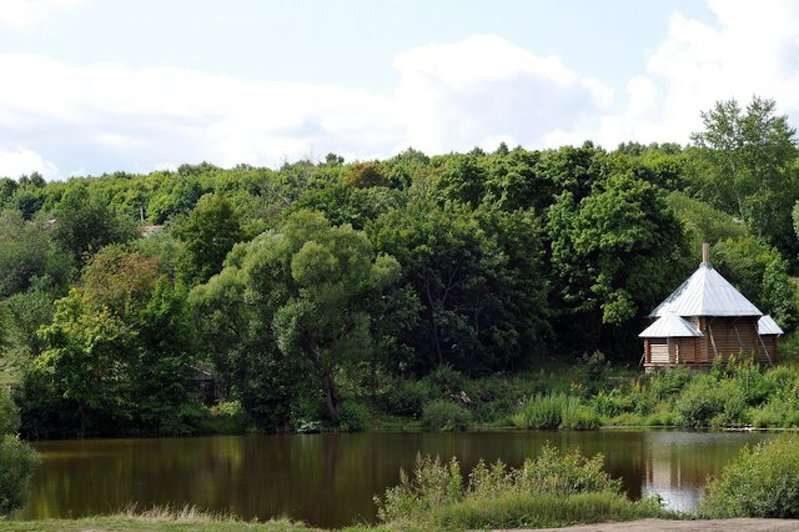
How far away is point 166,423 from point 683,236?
25.8m

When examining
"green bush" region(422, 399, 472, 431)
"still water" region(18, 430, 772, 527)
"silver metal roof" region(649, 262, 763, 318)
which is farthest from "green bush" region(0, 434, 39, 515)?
"silver metal roof" region(649, 262, 763, 318)

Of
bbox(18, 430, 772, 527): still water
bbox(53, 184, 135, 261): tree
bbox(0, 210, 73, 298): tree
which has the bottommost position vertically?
bbox(18, 430, 772, 527): still water

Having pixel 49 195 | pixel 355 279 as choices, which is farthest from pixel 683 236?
pixel 49 195

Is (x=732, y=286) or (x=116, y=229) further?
(x=116, y=229)

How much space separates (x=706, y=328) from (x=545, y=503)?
32.6 m

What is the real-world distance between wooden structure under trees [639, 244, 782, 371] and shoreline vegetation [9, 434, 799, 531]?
29115 millimetres

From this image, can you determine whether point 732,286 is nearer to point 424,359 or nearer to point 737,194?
point 424,359

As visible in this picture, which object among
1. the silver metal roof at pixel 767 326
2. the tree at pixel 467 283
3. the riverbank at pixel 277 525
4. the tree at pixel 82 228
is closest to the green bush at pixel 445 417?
the tree at pixel 467 283

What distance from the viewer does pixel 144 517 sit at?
20016 millimetres

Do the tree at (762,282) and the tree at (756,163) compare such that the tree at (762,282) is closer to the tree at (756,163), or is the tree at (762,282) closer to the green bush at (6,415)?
the tree at (756,163)

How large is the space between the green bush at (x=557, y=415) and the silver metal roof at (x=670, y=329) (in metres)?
6.24

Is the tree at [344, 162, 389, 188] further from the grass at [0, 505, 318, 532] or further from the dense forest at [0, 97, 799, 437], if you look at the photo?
the grass at [0, 505, 318, 532]

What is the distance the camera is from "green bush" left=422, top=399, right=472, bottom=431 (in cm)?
4566

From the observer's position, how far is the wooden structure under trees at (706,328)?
49.7 meters
